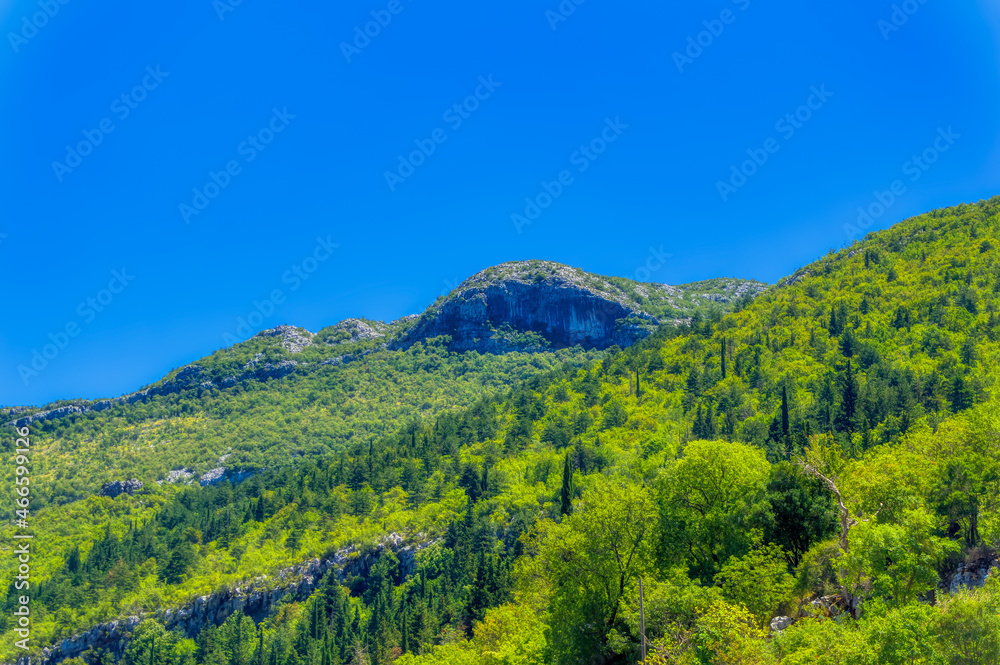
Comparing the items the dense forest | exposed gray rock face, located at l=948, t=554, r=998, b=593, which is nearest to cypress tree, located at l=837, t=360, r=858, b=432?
the dense forest

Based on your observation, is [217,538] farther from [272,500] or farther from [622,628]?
[622,628]

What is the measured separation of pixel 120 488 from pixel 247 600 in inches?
3862

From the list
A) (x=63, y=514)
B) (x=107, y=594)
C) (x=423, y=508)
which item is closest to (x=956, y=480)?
(x=423, y=508)

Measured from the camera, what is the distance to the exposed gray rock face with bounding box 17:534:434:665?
106 m

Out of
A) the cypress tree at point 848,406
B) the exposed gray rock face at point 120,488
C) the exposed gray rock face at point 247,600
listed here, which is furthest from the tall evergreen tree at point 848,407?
the exposed gray rock face at point 120,488

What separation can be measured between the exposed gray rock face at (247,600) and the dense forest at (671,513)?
1899mm

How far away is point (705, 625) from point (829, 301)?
391 feet

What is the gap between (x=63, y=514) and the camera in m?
158

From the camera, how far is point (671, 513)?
3969 centimetres

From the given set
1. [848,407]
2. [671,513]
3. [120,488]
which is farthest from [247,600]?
[120,488]

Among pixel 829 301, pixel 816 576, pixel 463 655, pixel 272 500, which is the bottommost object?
pixel 463 655

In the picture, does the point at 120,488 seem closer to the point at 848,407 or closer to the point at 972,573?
the point at 848,407

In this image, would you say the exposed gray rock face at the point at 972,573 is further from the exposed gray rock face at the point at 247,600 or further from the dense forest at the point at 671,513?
the exposed gray rock face at the point at 247,600

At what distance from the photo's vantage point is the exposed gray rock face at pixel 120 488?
184m
